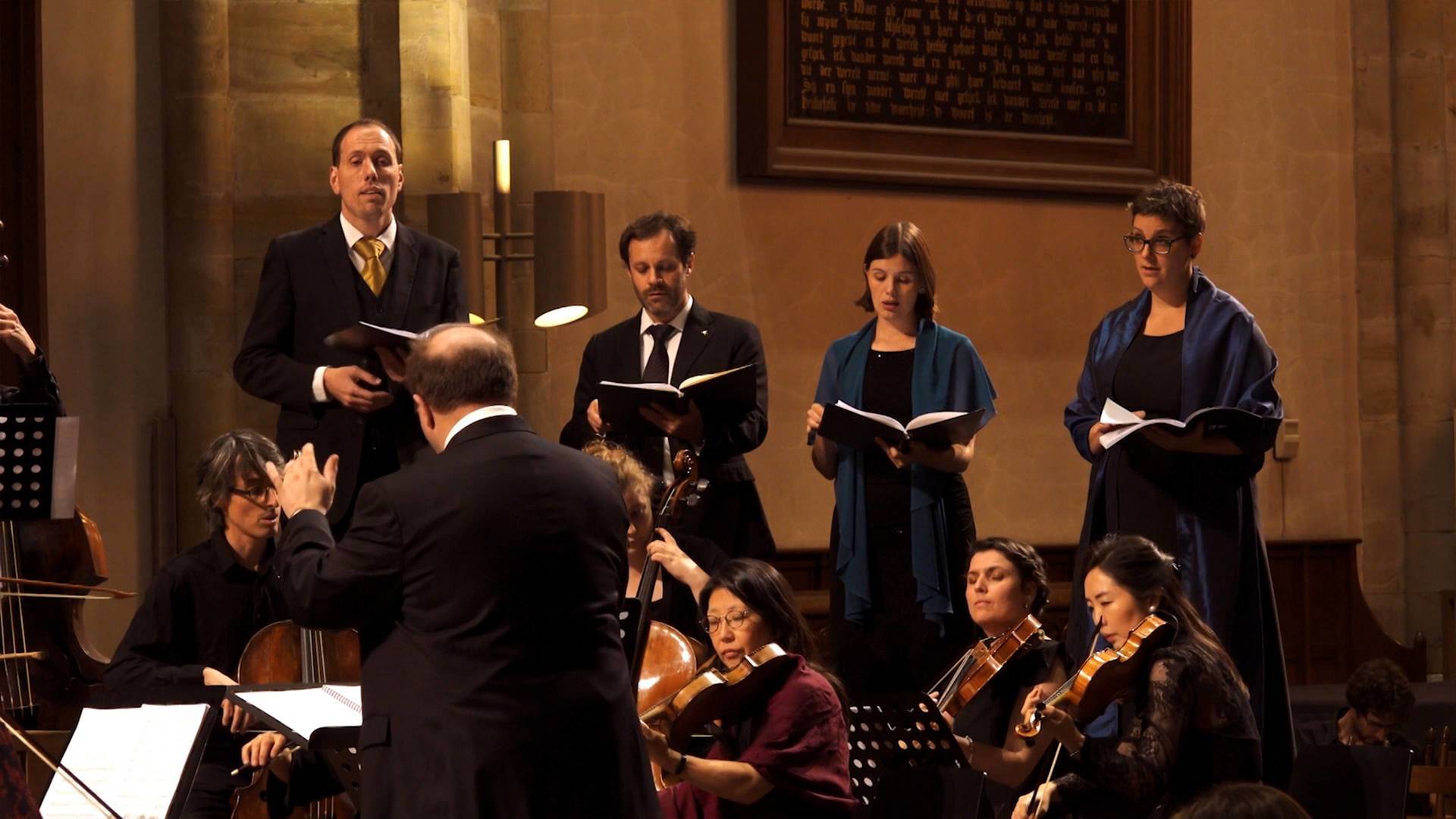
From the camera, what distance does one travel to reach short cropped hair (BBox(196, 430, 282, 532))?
4832 mm

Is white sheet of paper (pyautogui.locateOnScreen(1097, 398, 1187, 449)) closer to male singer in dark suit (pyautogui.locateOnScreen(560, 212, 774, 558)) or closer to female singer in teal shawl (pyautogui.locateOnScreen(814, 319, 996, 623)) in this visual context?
female singer in teal shawl (pyautogui.locateOnScreen(814, 319, 996, 623))

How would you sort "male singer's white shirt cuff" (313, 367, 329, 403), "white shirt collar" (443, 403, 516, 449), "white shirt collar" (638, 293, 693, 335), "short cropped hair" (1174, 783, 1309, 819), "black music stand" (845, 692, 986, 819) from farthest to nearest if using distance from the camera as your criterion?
"white shirt collar" (638, 293, 693, 335) < "male singer's white shirt cuff" (313, 367, 329, 403) < "black music stand" (845, 692, 986, 819) < "white shirt collar" (443, 403, 516, 449) < "short cropped hair" (1174, 783, 1309, 819)

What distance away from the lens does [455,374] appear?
351 centimetres

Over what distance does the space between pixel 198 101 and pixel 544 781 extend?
3874 millimetres

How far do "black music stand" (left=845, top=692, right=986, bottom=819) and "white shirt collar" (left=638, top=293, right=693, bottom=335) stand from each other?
1.51 m

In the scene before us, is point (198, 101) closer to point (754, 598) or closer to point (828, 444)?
point (828, 444)

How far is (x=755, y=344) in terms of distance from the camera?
18.0 feet

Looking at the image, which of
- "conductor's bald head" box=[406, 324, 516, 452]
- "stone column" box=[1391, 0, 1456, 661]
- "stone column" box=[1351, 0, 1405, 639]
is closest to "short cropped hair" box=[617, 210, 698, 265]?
"conductor's bald head" box=[406, 324, 516, 452]

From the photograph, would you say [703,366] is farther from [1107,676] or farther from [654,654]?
[1107,676]

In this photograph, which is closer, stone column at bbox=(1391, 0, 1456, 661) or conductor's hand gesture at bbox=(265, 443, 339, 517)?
conductor's hand gesture at bbox=(265, 443, 339, 517)

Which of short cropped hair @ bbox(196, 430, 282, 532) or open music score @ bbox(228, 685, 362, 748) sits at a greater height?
short cropped hair @ bbox(196, 430, 282, 532)

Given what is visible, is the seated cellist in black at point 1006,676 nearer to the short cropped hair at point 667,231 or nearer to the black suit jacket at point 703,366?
the black suit jacket at point 703,366

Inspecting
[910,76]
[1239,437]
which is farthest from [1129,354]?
[910,76]

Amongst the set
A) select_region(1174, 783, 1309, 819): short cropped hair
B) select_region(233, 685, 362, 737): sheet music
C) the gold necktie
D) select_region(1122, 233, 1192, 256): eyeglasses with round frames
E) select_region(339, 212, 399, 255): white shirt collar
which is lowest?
select_region(233, 685, 362, 737): sheet music
